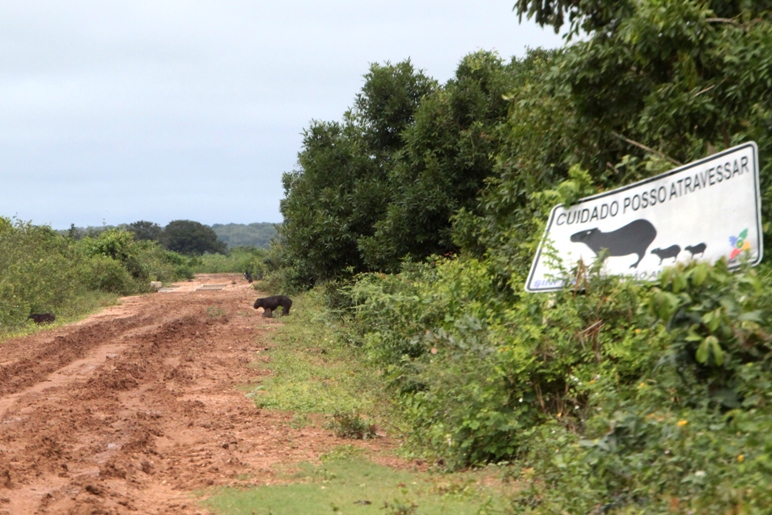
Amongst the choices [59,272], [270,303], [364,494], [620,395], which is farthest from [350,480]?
[59,272]

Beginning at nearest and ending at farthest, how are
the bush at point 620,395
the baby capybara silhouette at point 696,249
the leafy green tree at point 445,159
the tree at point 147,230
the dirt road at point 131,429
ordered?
the bush at point 620,395, the baby capybara silhouette at point 696,249, the dirt road at point 131,429, the leafy green tree at point 445,159, the tree at point 147,230

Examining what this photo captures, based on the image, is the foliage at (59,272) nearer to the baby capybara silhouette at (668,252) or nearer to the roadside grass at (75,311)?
the roadside grass at (75,311)

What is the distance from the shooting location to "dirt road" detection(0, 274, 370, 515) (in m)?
6.30

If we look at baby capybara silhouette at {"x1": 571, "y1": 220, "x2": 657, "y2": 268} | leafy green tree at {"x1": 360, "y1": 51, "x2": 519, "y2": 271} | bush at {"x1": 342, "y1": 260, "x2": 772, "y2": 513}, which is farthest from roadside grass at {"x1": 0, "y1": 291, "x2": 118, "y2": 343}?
baby capybara silhouette at {"x1": 571, "y1": 220, "x2": 657, "y2": 268}

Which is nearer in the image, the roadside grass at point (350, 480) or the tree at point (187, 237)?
the roadside grass at point (350, 480)

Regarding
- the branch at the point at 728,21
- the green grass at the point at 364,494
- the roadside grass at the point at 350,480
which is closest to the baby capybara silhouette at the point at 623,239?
the roadside grass at the point at 350,480

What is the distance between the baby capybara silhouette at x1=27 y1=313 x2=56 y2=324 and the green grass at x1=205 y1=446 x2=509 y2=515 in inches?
693

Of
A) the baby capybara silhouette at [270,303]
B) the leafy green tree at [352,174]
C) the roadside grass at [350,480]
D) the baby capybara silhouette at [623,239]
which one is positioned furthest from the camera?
the baby capybara silhouette at [270,303]

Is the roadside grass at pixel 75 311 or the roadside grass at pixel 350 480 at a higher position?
the roadside grass at pixel 75 311

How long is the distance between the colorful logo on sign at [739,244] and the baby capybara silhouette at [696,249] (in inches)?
9.2

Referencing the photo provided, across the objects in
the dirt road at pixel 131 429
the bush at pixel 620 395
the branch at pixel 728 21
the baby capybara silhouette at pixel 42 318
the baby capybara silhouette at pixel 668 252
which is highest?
the branch at pixel 728 21

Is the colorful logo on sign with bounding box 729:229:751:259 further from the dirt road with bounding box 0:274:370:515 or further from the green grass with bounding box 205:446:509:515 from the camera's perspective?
the dirt road with bounding box 0:274:370:515

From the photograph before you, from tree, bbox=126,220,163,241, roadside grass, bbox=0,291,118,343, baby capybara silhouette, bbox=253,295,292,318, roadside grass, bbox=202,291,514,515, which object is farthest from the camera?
tree, bbox=126,220,163,241

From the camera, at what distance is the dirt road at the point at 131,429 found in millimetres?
6297
